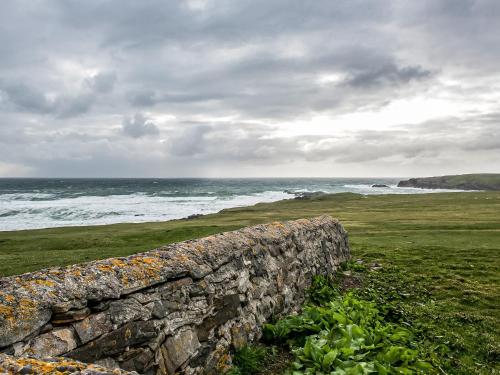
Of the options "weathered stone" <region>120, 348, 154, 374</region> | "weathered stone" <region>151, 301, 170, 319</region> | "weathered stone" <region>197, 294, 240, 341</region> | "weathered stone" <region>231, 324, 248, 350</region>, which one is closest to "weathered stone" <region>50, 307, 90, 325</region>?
"weathered stone" <region>120, 348, 154, 374</region>

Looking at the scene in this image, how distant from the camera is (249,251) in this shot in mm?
8445

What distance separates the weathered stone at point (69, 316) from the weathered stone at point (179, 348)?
4.71ft

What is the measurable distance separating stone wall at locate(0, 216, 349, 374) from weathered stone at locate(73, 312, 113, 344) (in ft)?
0.04

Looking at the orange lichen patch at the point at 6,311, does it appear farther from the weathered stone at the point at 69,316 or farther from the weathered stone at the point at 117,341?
the weathered stone at the point at 117,341

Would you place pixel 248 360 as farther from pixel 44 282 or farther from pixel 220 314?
pixel 44 282

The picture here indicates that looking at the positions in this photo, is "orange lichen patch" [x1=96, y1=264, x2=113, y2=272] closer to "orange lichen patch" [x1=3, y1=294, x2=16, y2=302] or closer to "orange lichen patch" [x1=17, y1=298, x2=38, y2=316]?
"orange lichen patch" [x1=17, y1=298, x2=38, y2=316]

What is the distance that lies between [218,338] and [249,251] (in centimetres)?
231

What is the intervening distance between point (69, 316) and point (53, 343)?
352 millimetres

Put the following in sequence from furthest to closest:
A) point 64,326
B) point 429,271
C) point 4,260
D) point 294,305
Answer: point 4,260 → point 429,271 → point 294,305 → point 64,326

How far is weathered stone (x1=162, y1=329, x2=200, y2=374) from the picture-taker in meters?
5.59

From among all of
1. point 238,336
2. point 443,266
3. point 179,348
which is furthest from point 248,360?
point 443,266

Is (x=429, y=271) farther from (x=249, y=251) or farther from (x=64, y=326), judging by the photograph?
(x=64, y=326)

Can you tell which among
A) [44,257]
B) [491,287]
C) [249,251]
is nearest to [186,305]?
[249,251]

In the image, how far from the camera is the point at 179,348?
580cm
